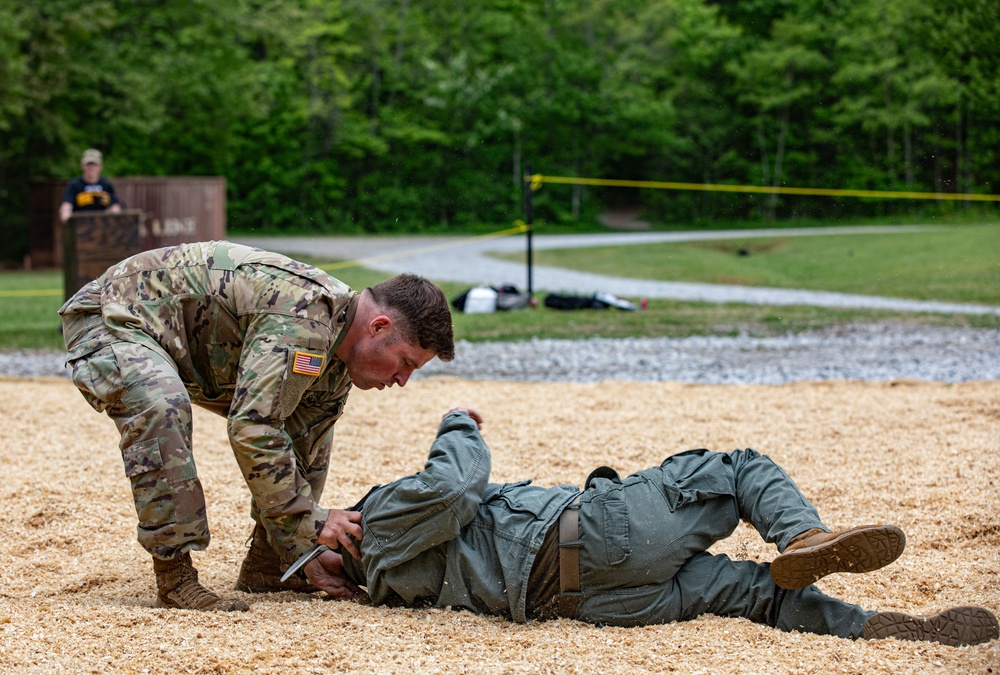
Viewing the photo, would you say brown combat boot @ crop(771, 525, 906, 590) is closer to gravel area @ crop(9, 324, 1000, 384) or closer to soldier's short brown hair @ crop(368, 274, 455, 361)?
soldier's short brown hair @ crop(368, 274, 455, 361)

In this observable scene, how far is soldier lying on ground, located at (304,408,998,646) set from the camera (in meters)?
2.84

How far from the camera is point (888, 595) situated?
3.23m

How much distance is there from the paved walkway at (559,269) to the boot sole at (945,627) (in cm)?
933

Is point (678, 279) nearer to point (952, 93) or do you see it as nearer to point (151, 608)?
point (952, 93)

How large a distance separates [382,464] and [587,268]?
1272 centimetres

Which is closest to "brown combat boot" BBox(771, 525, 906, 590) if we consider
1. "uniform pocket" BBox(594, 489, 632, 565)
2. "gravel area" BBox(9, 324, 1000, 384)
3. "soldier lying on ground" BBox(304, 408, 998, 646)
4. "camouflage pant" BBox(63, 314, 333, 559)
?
"soldier lying on ground" BBox(304, 408, 998, 646)

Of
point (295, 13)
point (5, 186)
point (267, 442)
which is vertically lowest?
point (267, 442)

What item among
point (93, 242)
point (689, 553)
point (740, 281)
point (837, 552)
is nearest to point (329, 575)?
point (689, 553)

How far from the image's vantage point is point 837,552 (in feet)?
8.41

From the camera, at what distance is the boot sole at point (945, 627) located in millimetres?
2662

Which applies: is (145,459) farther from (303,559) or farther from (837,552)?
(837,552)

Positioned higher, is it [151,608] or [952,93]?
[952,93]

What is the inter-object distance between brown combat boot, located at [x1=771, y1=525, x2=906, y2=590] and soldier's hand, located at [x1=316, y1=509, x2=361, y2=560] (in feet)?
3.89

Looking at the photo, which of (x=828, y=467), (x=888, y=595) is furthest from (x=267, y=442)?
(x=828, y=467)
